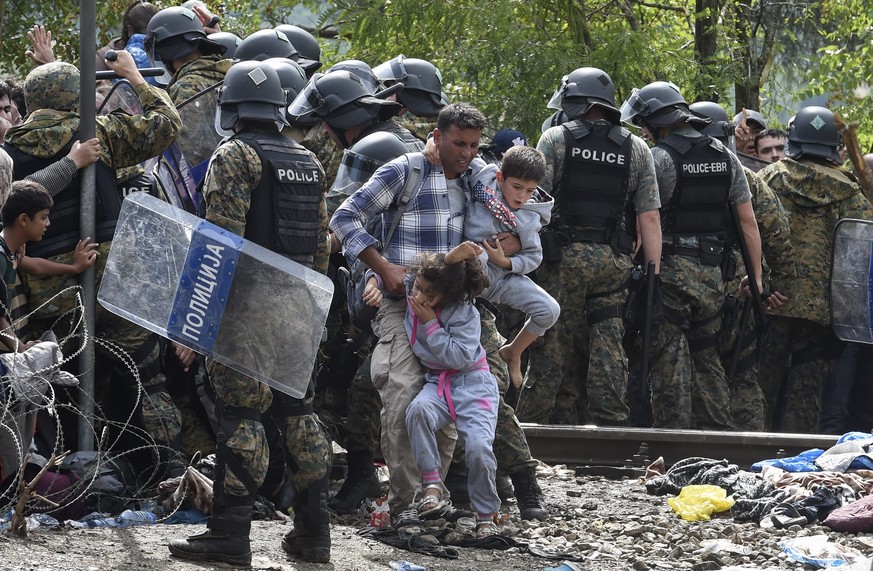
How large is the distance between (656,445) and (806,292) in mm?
2155

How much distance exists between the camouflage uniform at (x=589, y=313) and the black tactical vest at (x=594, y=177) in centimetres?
4

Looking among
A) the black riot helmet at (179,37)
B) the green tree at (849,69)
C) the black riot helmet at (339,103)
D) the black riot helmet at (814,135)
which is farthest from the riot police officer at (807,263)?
the green tree at (849,69)

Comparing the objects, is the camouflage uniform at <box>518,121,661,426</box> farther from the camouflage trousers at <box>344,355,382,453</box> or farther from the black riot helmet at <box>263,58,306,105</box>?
the camouflage trousers at <box>344,355,382,453</box>

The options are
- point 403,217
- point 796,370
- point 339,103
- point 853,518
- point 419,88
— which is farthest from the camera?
point 796,370

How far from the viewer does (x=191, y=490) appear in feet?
21.9

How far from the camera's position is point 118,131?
6.90 metres

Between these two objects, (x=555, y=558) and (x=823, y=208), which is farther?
(x=823, y=208)

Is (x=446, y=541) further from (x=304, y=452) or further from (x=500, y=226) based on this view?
(x=500, y=226)

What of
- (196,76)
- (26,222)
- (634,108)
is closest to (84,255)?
(26,222)

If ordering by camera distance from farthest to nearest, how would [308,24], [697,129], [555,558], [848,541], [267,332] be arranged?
[308,24] → [697,129] → [848,541] → [555,558] → [267,332]

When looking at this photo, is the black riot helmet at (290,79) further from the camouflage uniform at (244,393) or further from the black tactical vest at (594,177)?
the camouflage uniform at (244,393)

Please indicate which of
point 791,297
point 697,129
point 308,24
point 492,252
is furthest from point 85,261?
point 308,24

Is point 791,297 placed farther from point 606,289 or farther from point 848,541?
point 848,541

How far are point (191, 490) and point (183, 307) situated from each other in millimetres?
1077
